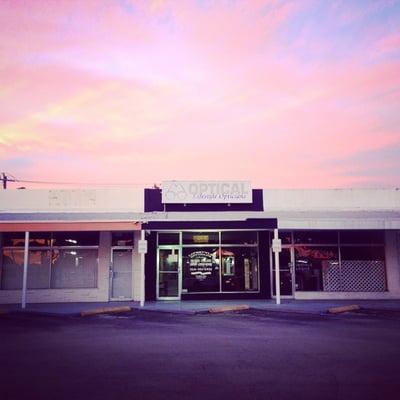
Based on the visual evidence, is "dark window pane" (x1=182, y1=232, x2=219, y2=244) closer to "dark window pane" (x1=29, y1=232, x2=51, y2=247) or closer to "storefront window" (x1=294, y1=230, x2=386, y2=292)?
"storefront window" (x1=294, y1=230, x2=386, y2=292)

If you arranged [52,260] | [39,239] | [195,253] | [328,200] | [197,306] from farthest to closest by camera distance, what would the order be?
[328,200] < [195,253] < [39,239] < [52,260] < [197,306]

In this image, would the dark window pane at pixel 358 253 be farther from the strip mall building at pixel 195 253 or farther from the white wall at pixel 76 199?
the white wall at pixel 76 199

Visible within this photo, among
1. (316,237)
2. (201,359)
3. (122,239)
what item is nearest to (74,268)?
(122,239)

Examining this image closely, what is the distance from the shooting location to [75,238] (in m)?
20.7

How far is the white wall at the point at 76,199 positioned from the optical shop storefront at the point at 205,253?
2.67ft

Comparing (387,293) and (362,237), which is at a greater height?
(362,237)

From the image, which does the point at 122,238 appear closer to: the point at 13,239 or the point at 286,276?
the point at 13,239

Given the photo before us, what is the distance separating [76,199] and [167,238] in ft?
14.6

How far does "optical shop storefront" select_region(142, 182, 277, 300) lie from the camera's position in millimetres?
20734

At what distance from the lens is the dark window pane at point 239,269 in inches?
823

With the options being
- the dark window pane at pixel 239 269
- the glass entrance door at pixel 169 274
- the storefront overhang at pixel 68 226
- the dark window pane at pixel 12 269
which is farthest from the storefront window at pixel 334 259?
the dark window pane at pixel 12 269

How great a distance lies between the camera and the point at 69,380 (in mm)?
7078

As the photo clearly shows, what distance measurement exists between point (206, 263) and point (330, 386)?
14.3 m

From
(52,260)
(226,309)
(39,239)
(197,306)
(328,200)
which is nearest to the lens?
(226,309)
